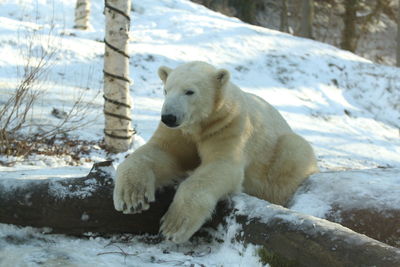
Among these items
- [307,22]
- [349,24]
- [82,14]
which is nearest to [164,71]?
[82,14]

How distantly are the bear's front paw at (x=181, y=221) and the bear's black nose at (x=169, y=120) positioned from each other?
50 cm

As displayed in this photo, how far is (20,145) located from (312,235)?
11.4 feet

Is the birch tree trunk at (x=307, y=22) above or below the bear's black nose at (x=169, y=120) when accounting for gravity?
above

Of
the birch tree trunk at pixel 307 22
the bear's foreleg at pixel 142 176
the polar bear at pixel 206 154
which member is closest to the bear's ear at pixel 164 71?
the polar bear at pixel 206 154

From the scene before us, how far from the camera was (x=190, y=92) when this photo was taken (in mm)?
3057

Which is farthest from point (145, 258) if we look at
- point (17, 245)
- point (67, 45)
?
point (67, 45)

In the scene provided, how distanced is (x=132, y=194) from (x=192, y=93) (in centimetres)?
85

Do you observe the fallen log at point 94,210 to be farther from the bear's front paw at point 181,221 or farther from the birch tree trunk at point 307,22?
the birch tree trunk at point 307,22

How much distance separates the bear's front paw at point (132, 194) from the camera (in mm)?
2504

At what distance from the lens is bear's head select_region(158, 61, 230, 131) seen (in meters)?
2.85

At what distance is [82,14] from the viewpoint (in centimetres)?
921

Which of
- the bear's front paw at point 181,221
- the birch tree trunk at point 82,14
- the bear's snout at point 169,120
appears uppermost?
the birch tree trunk at point 82,14

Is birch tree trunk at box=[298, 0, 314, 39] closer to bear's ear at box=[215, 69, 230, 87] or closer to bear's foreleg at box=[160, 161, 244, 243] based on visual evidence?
bear's ear at box=[215, 69, 230, 87]

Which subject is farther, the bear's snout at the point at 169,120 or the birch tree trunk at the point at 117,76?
the birch tree trunk at the point at 117,76
